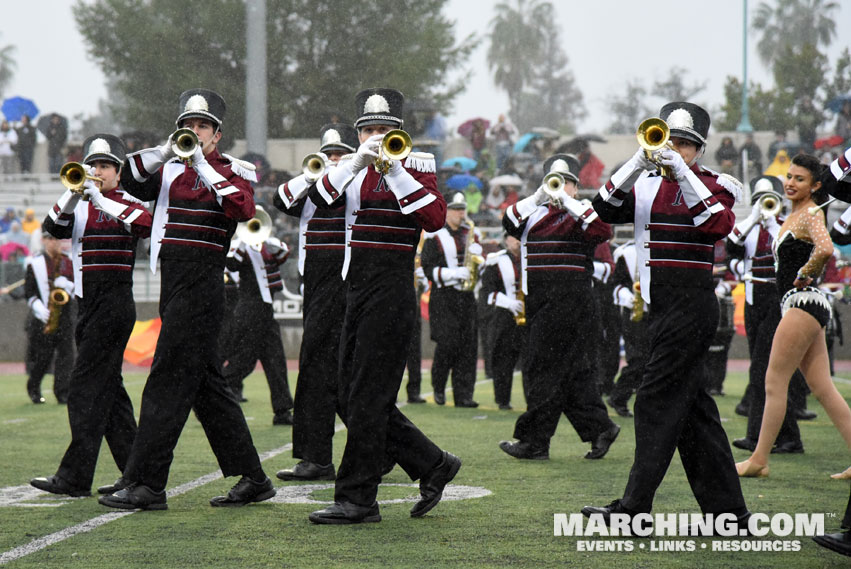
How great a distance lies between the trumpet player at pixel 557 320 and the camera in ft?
27.7

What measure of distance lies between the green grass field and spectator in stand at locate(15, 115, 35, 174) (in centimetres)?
1942

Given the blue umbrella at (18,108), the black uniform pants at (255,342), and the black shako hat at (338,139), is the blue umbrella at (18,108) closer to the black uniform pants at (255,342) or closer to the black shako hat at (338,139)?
the black uniform pants at (255,342)

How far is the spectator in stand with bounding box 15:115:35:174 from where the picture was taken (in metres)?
27.7

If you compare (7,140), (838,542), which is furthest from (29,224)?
(838,542)

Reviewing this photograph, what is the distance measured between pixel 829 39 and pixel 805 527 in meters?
54.6

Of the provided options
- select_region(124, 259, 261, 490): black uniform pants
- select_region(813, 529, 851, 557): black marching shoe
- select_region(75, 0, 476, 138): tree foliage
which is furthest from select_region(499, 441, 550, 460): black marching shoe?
select_region(75, 0, 476, 138): tree foliage

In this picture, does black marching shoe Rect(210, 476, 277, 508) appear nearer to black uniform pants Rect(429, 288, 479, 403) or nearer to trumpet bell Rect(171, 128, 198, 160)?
trumpet bell Rect(171, 128, 198, 160)

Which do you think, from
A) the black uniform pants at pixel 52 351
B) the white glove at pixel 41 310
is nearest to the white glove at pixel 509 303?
the black uniform pants at pixel 52 351

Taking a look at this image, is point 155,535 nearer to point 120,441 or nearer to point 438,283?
point 120,441

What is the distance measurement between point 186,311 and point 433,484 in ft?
4.75

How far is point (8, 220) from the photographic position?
2528 centimetres

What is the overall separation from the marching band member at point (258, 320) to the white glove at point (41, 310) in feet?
8.96

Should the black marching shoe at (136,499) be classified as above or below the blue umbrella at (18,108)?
below

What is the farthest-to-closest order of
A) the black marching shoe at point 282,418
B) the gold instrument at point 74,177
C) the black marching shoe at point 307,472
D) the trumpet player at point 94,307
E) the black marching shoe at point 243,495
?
the black marching shoe at point 282,418 < the black marching shoe at point 307,472 < the trumpet player at point 94,307 < the gold instrument at point 74,177 < the black marching shoe at point 243,495
